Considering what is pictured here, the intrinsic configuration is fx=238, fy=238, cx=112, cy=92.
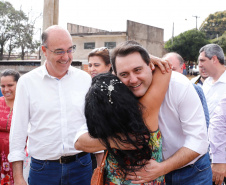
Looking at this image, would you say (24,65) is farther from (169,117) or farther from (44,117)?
(169,117)

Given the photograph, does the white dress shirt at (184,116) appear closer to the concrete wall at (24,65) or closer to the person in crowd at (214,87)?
the person in crowd at (214,87)

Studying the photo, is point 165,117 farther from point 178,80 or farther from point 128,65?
point 128,65

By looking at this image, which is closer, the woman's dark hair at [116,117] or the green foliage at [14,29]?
the woman's dark hair at [116,117]

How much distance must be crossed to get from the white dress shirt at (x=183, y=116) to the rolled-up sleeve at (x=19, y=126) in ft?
4.04

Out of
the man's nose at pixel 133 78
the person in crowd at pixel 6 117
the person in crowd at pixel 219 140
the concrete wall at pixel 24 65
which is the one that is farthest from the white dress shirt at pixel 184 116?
the concrete wall at pixel 24 65

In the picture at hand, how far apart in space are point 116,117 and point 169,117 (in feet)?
1.84

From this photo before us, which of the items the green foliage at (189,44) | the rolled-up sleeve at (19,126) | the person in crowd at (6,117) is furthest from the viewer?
the green foliage at (189,44)

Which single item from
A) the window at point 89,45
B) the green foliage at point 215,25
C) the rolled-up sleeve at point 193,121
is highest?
the green foliage at point 215,25

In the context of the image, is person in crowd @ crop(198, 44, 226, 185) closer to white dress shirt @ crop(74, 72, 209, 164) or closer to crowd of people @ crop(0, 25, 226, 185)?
crowd of people @ crop(0, 25, 226, 185)

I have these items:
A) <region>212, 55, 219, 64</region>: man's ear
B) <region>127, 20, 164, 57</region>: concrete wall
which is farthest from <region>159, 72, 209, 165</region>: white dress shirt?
<region>127, 20, 164, 57</region>: concrete wall

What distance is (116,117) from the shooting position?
123cm

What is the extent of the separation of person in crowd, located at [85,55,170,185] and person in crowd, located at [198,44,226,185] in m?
1.34

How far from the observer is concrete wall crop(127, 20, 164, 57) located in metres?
24.6

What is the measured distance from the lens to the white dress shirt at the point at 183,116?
4.95 feet
